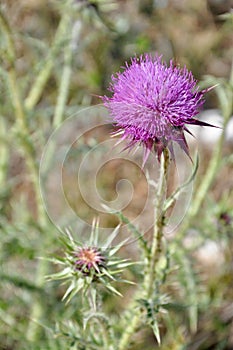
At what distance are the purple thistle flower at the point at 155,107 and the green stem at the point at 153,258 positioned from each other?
0.19 feet

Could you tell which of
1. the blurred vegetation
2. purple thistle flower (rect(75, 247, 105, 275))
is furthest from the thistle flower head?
the blurred vegetation

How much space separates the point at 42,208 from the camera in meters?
2.54

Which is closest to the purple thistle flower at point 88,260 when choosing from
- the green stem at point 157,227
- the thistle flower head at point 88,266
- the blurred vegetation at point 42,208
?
the thistle flower head at point 88,266

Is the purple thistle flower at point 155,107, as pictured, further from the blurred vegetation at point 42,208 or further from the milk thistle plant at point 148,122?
the blurred vegetation at point 42,208

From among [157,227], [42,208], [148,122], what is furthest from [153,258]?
[42,208]

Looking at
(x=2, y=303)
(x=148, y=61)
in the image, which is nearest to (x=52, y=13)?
(x=2, y=303)

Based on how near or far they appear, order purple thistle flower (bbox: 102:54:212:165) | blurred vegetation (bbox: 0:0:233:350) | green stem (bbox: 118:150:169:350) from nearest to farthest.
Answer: purple thistle flower (bbox: 102:54:212:165), green stem (bbox: 118:150:169:350), blurred vegetation (bbox: 0:0:233:350)

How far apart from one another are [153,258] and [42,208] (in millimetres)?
1115

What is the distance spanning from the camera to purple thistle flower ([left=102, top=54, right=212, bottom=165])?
126cm

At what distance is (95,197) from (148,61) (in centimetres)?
141

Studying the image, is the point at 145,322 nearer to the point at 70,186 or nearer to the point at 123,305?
the point at 123,305

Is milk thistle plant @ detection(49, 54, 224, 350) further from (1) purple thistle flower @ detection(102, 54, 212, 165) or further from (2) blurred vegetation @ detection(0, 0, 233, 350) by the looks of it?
(2) blurred vegetation @ detection(0, 0, 233, 350)

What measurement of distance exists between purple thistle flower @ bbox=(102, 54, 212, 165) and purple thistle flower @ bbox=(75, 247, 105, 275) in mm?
351

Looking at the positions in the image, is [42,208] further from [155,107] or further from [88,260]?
[155,107]
